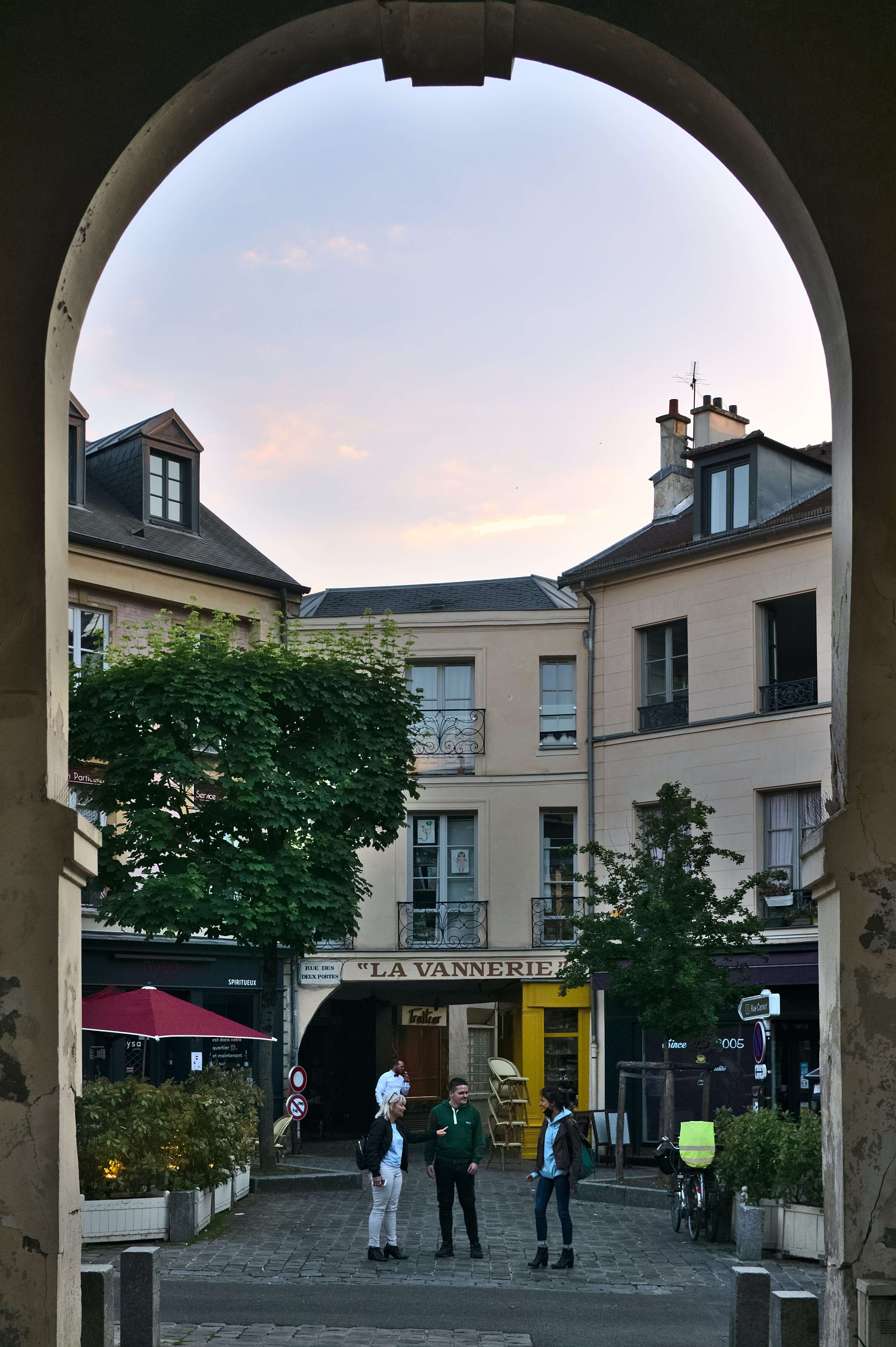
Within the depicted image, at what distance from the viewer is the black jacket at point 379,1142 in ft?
45.0

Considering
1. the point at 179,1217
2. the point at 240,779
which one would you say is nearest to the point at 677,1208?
the point at 179,1217

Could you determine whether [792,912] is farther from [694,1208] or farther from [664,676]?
[694,1208]

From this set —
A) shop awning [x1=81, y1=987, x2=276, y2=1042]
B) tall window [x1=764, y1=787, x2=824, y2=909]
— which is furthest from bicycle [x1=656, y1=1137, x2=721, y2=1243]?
tall window [x1=764, y1=787, x2=824, y2=909]

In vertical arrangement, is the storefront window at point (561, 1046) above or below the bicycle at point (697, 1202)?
below

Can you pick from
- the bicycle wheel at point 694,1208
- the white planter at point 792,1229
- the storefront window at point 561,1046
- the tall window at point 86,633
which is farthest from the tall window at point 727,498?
the white planter at point 792,1229

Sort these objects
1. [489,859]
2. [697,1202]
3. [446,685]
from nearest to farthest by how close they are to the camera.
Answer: [697,1202], [489,859], [446,685]

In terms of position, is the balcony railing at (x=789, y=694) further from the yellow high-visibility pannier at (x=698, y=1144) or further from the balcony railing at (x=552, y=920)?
the yellow high-visibility pannier at (x=698, y=1144)

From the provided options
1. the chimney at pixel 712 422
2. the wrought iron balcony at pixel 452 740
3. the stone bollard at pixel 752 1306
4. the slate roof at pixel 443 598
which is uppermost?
the chimney at pixel 712 422

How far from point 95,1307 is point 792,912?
18.9m

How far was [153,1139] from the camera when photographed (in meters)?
14.9

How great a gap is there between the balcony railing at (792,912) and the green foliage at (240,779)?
6.78 meters

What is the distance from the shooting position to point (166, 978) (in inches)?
1018

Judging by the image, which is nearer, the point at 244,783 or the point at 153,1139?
the point at 153,1139

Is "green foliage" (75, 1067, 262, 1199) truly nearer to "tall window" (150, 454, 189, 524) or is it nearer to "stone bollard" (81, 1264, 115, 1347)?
"stone bollard" (81, 1264, 115, 1347)
